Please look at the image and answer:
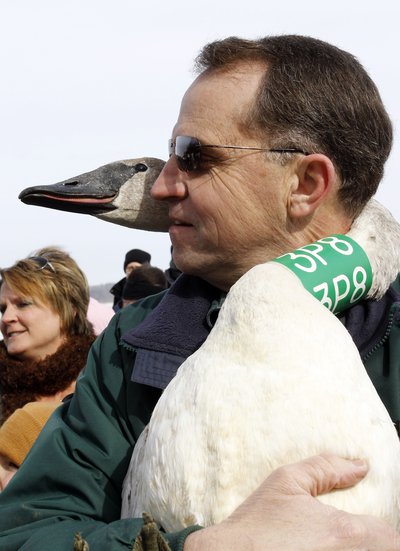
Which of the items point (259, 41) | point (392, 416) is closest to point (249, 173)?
point (259, 41)

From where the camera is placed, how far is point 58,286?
5.66 m

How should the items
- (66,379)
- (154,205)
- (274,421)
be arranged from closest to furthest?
(274,421) < (154,205) < (66,379)

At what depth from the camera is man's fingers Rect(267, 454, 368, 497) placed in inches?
83.8

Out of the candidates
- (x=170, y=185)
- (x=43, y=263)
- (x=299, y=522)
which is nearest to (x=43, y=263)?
(x=43, y=263)

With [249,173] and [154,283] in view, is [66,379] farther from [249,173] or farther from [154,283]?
[154,283]

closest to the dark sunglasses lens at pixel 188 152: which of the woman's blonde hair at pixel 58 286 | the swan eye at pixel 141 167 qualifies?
the swan eye at pixel 141 167

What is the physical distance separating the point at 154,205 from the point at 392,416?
3.35 ft

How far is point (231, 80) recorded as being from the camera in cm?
290

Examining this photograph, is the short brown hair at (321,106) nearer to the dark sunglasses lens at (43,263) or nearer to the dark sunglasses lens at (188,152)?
the dark sunglasses lens at (188,152)

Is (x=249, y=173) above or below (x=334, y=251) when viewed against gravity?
above

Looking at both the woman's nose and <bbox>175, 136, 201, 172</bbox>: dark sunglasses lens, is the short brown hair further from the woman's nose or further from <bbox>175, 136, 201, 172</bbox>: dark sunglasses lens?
the woman's nose

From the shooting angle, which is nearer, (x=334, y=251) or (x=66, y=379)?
(x=334, y=251)

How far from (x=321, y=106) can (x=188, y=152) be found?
387 mm

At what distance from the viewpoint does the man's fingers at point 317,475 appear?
6.98 feet
